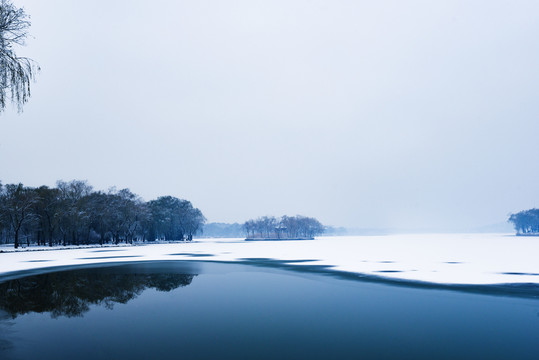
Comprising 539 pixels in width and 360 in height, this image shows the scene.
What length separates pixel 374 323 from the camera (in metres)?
10.2

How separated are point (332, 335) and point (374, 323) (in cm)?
186

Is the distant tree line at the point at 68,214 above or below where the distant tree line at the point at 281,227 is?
above

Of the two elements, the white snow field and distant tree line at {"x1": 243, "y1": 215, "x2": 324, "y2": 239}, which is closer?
the white snow field

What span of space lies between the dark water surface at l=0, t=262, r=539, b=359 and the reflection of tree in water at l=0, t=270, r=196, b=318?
0.06 m

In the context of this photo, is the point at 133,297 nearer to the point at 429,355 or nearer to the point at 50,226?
the point at 429,355

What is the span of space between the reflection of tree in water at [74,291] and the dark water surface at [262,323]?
0.20 ft

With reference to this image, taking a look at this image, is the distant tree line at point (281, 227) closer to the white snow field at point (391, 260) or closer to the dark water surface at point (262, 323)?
the white snow field at point (391, 260)

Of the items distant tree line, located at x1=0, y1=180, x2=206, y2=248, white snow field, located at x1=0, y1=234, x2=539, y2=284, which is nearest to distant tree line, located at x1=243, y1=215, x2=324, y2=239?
distant tree line, located at x1=0, y1=180, x2=206, y2=248

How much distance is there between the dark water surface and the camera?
777cm

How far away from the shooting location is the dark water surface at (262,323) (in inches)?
306

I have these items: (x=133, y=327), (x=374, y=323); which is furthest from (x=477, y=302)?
(x=133, y=327)

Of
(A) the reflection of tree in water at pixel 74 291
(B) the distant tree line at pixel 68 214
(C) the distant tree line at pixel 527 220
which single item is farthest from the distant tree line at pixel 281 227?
(A) the reflection of tree in water at pixel 74 291

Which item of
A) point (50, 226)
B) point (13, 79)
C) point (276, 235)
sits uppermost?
point (13, 79)

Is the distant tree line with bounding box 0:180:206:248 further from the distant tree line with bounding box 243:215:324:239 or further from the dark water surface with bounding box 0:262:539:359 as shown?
the distant tree line with bounding box 243:215:324:239
